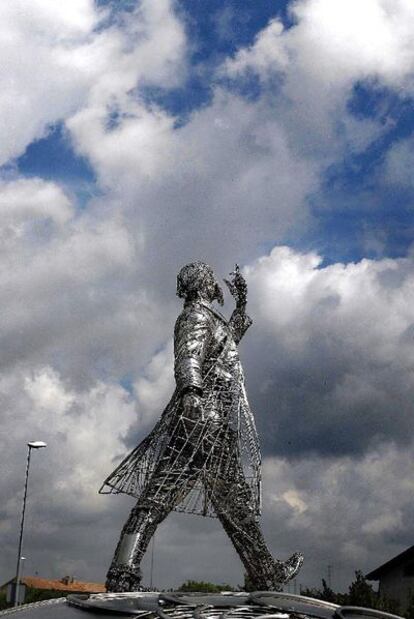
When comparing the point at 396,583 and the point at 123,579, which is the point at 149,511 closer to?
the point at 123,579

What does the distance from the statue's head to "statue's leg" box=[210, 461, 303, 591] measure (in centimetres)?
358

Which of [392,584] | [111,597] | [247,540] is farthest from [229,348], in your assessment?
[392,584]

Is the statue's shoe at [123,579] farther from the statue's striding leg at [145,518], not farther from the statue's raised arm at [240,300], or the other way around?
the statue's raised arm at [240,300]

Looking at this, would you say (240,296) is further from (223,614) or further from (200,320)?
(223,614)

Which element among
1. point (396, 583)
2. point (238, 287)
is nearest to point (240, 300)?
point (238, 287)

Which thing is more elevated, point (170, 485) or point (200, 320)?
point (200, 320)

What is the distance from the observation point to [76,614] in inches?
324

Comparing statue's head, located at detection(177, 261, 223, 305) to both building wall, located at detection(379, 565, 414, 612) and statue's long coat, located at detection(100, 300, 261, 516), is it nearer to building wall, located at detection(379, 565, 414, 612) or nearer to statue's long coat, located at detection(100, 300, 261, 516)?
statue's long coat, located at detection(100, 300, 261, 516)

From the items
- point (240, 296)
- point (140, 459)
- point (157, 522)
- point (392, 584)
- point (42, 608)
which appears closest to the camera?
point (42, 608)

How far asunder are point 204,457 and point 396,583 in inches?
796

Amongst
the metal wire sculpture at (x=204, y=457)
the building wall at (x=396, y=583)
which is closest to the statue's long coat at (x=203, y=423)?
the metal wire sculpture at (x=204, y=457)

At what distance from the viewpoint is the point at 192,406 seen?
17.6 meters

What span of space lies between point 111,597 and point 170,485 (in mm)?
8819

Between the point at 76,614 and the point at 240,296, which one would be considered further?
the point at 240,296
